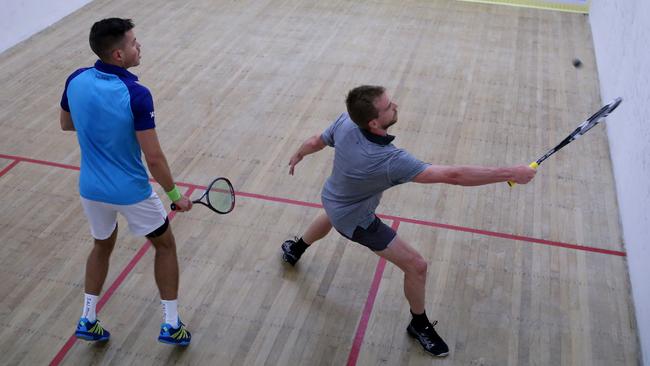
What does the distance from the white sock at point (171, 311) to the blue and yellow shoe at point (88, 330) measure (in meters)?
0.32

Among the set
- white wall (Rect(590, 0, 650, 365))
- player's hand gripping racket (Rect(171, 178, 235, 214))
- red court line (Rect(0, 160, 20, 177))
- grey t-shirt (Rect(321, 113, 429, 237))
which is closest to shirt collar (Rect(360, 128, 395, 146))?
grey t-shirt (Rect(321, 113, 429, 237))

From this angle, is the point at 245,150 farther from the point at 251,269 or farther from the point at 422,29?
the point at 422,29

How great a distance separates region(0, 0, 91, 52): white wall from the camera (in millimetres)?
A: 6219

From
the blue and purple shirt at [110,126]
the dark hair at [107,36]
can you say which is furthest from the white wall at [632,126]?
the dark hair at [107,36]

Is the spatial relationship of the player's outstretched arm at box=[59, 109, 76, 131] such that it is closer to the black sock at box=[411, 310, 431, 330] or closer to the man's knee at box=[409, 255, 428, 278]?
the man's knee at box=[409, 255, 428, 278]

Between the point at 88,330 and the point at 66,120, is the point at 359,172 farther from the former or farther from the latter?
the point at 88,330

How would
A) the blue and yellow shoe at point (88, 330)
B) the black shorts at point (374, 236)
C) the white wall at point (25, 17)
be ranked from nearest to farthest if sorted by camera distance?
the black shorts at point (374, 236) < the blue and yellow shoe at point (88, 330) < the white wall at point (25, 17)

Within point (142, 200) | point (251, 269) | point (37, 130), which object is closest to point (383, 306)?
point (251, 269)

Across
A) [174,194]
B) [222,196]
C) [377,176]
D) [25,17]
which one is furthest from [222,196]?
[25,17]

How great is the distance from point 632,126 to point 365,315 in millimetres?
2213

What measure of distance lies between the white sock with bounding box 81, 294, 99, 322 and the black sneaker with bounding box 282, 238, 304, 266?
104 centimetres

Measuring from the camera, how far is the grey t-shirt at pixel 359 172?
2582mm

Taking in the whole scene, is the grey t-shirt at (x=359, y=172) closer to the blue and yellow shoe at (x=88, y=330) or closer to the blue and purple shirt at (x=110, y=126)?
the blue and purple shirt at (x=110, y=126)

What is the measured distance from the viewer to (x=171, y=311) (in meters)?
2.98
